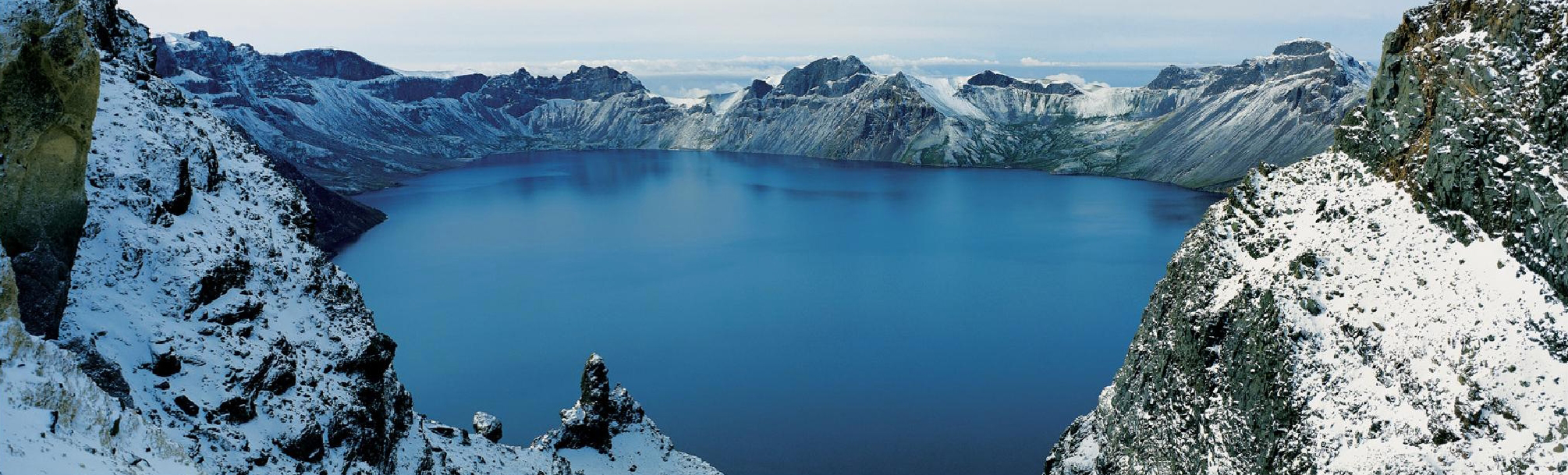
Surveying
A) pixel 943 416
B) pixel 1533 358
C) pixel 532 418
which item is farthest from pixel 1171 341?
pixel 532 418

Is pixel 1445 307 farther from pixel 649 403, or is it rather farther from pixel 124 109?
pixel 649 403

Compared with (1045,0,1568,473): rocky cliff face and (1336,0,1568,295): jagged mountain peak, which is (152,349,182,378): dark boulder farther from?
(1336,0,1568,295): jagged mountain peak

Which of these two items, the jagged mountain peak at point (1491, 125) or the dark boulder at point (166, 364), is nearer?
the dark boulder at point (166, 364)

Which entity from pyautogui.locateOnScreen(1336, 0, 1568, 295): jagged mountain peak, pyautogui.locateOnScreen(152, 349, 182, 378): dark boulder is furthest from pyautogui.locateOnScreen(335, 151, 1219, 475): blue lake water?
pyautogui.locateOnScreen(152, 349, 182, 378): dark boulder

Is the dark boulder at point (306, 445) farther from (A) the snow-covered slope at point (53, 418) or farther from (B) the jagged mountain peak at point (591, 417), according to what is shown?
(B) the jagged mountain peak at point (591, 417)

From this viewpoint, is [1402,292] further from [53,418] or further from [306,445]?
[53,418]

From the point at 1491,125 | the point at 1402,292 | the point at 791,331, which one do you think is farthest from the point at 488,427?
the point at 1491,125

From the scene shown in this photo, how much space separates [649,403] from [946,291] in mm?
56616

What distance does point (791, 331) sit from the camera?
101250mm

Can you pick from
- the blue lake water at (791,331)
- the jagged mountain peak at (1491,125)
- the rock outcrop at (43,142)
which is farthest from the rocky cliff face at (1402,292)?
the rock outcrop at (43,142)

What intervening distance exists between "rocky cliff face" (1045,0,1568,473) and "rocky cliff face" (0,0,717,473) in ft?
127

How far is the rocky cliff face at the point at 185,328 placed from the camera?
62.9 feet

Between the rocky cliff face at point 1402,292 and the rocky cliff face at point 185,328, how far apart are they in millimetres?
38729

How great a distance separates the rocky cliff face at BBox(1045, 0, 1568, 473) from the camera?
31188mm
